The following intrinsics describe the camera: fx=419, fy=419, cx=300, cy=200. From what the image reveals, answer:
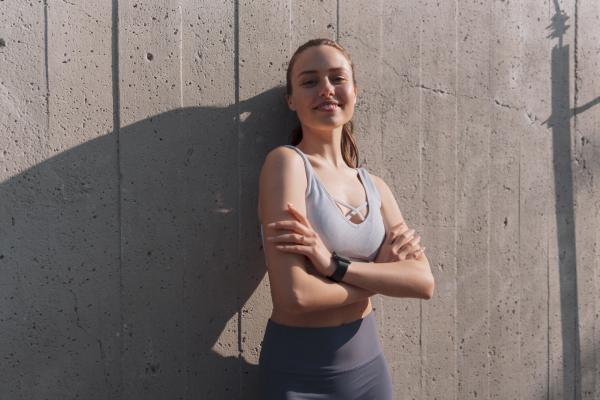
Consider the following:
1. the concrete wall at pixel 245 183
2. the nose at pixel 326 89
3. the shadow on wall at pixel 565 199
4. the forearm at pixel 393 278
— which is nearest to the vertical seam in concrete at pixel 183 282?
the concrete wall at pixel 245 183

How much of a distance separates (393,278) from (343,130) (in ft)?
2.61

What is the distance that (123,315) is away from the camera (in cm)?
164

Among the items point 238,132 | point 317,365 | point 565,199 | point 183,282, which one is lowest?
point 317,365

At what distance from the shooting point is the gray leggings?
58.0 inches

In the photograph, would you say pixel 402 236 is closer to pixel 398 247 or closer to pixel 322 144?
pixel 398 247

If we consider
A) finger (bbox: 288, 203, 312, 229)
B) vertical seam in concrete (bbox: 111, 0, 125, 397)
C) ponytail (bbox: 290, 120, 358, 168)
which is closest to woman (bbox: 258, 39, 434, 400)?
finger (bbox: 288, 203, 312, 229)

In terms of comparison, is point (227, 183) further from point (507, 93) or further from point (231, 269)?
point (507, 93)

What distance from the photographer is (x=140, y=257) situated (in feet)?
5.49

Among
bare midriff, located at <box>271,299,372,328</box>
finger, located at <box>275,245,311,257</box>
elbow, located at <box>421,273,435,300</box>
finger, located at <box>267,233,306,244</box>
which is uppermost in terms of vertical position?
finger, located at <box>267,233,306,244</box>

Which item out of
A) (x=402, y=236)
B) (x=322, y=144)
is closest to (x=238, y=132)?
(x=322, y=144)

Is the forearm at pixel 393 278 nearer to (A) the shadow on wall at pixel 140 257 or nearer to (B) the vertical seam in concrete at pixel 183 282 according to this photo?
(A) the shadow on wall at pixel 140 257

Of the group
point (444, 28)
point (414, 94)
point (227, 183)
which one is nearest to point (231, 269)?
point (227, 183)

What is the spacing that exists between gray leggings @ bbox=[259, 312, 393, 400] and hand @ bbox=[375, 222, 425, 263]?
297 mm

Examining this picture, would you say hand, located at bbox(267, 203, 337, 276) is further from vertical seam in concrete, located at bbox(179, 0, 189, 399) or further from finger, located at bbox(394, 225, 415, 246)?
vertical seam in concrete, located at bbox(179, 0, 189, 399)
